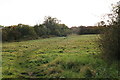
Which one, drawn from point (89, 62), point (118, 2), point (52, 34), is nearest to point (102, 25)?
point (118, 2)

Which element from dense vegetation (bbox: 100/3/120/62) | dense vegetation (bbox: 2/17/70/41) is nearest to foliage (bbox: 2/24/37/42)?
dense vegetation (bbox: 2/17/70/41)

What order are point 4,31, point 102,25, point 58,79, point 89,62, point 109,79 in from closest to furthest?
point 109,79 → point 58,79 → point 89,62 → point 102,25 → point 4,31

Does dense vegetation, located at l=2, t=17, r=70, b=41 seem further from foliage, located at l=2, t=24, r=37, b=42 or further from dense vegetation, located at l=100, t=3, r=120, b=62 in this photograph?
dense vegetation, located at l=100, t=3, r=120, b=62

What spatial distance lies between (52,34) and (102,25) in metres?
67.4

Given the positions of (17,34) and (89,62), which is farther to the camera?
(17,34)

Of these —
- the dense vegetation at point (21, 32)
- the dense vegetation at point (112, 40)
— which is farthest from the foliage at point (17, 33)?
the dense vegetation at point (112, 40)

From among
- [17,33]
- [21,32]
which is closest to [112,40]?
[17,33]

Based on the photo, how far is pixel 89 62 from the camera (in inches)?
380

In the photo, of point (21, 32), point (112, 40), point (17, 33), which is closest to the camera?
point (112, 40)

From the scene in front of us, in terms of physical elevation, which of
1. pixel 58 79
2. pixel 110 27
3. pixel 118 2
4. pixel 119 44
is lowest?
pixel 58 79

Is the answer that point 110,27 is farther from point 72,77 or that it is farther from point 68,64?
point 72,77

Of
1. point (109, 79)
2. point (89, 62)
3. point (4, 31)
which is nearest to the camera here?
point (109, 79)

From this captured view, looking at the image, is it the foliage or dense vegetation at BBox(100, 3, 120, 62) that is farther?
the foliage

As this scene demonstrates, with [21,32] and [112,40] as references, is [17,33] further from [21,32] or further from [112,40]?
[112,40]
